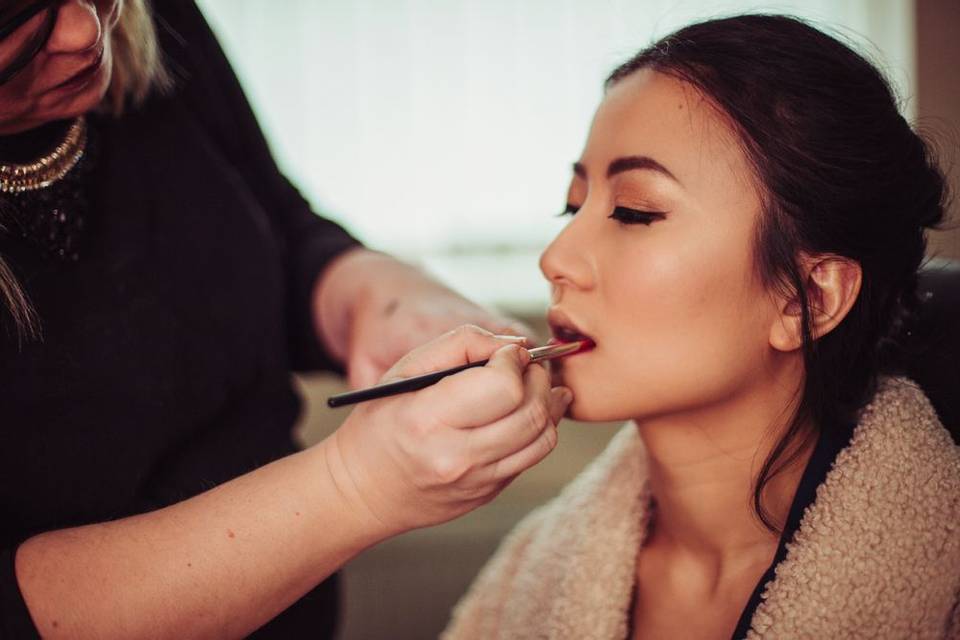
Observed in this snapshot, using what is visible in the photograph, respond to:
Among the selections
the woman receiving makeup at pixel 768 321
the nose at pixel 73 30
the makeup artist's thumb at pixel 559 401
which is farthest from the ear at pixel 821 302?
the nose at pixel 73 30

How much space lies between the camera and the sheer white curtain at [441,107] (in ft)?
5.90

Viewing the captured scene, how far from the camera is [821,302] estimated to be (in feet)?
2.73

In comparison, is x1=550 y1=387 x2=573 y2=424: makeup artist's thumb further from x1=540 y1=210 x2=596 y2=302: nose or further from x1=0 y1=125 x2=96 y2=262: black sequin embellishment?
x1=0 y1=125 x2=96 y2=262: black sequin embellishment

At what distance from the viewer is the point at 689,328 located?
0.80 meters

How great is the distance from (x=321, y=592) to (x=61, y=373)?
0.39 m

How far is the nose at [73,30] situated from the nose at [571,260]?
482mm

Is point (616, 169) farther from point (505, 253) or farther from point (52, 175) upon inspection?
point (505, 253)

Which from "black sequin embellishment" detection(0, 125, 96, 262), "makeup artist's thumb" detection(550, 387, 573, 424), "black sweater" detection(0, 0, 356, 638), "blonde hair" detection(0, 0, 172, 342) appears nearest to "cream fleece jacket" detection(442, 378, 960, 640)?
"makeup artist's thumb" detection(550, 387, 573, 424)

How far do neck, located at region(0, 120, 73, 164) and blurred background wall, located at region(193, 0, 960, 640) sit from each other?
36.9 inches

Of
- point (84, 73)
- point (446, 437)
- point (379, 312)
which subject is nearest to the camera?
point (446, 437)

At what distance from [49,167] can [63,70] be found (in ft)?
A: 0.40

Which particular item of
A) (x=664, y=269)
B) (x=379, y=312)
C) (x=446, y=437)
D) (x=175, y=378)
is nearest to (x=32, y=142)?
(x=175, y=378)

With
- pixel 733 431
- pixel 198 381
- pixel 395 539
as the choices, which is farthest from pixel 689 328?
pixel 395 539

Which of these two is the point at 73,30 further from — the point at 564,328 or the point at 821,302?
the point at 821,302
